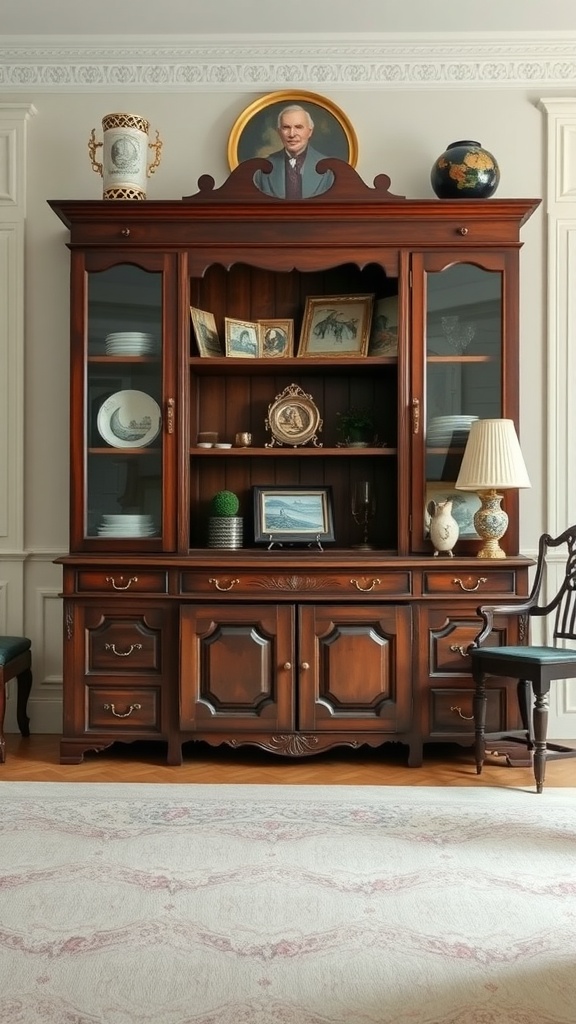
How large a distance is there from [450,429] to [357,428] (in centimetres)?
43

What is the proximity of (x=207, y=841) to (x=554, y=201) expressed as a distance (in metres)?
3.07

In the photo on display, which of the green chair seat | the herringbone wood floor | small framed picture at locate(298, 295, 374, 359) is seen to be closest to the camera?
the green chair seat

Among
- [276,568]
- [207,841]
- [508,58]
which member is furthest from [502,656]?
[508,58]

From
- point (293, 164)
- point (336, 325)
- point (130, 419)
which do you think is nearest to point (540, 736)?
point (336, 325)

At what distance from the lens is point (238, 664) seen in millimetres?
3678

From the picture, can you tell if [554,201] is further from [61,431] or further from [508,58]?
[61,431]

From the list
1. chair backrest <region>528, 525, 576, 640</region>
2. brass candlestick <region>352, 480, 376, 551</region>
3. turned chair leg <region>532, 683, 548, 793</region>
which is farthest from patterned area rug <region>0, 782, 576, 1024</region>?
brass candlestick <region>352, 480, 376, 551</region>

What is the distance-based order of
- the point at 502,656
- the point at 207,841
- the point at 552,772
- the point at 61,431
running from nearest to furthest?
1. the point at 207,841
2. the point at 502,656
3. the point at 552,772
4. the point at 61,431

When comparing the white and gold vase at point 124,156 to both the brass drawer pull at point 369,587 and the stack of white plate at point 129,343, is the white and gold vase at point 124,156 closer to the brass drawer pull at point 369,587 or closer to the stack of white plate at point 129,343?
the stack of white plate at point 129,343

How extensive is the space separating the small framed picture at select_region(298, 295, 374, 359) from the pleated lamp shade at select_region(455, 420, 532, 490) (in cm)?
66

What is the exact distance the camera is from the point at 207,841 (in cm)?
284

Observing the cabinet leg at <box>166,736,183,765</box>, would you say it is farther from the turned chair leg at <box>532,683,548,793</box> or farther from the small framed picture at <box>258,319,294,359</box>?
the small framed picture at <box>258,319,294,359</box>

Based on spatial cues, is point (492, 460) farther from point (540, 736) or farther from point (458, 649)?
point (540, 736)

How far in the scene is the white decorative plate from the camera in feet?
12.6
